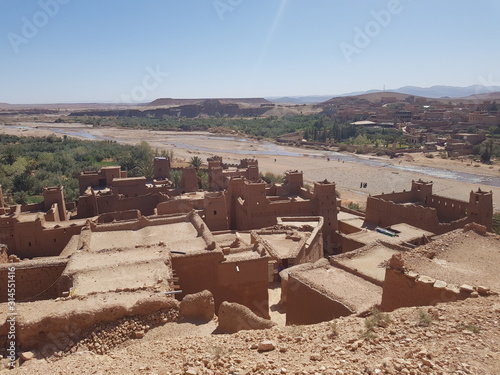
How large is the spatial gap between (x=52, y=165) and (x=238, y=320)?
4192 centimetres

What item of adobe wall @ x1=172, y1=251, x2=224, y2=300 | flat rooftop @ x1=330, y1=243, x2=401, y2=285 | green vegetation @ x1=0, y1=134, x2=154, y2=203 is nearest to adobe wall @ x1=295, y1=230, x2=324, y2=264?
flat rooftop @ x1=330, y1=243, x2=401, y2=285

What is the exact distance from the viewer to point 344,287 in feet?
35.2

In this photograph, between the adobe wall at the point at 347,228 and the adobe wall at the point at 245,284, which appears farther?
the adobe wall at the point at 347,228

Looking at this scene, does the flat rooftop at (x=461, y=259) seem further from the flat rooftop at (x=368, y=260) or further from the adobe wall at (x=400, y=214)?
the adobe wall at (x=400, y=214)

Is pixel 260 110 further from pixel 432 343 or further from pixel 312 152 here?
pixel 432 343

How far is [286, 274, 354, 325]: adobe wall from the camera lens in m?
9.85

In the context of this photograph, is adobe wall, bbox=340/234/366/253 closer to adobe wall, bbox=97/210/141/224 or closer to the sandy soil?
adobe wall, bbox=97/210/141/224

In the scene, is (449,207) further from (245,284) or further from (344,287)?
(245,284)

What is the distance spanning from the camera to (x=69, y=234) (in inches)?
662

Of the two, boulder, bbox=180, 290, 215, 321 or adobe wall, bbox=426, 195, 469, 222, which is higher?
boulder, bbox=180, 290, 215, 321

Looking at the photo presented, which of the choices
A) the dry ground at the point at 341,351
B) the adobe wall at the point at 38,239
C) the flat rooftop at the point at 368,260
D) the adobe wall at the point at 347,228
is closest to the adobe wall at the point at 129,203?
the adobe wall at the point at 38,239

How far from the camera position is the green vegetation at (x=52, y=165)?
1291 inches

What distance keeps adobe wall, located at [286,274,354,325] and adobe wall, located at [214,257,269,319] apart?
105 cm

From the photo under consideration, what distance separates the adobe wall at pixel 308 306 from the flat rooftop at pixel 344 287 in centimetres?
12
